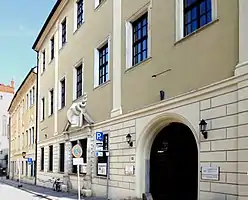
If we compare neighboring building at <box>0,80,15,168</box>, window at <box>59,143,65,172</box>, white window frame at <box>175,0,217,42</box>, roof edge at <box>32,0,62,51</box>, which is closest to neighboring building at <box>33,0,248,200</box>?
white window frame at <box>175,0,217,42</box>

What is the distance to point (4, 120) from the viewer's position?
72.2 meters

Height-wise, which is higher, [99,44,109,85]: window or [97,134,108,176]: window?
[99,44,109,85]: window

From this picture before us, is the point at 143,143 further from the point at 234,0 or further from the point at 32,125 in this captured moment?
the point at 32,125

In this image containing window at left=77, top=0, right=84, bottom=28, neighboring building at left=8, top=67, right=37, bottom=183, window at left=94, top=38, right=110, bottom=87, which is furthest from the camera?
neighboring building at left=8, top=67, right=37, bottom=183

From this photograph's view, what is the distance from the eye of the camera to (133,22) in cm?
1636

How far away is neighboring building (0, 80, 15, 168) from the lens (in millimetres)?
69750

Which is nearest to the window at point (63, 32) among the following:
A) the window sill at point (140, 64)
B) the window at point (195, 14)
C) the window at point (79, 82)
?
the window at point (79, 82)

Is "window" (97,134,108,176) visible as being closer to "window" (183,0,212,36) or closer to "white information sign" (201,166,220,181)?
"window" (183,0,212,36)

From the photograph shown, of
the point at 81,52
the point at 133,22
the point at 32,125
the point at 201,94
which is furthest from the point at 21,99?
the point at 201,94

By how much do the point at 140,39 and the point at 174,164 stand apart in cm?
479

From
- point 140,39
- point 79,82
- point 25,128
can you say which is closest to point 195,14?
point 140,39

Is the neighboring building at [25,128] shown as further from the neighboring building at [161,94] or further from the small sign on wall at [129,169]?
the small sign on wall at [129,169]

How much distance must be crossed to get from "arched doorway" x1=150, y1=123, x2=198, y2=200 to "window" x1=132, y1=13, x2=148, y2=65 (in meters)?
2.96

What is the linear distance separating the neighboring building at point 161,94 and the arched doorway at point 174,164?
3 cm
